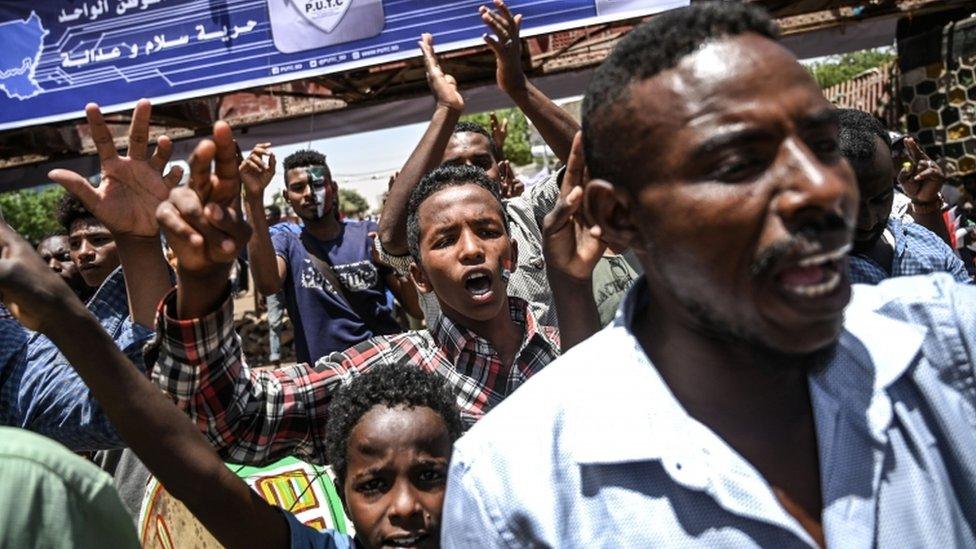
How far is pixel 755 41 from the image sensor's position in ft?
3.89

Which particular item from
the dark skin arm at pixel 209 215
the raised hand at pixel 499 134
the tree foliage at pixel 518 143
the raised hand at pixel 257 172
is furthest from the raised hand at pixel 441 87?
the tree foliage at pixel 518 143

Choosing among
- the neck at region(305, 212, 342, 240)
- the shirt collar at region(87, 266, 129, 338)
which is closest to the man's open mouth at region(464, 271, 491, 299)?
the shirt collar at region(87, 266, 129, 338)

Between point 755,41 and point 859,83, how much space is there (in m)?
17.9

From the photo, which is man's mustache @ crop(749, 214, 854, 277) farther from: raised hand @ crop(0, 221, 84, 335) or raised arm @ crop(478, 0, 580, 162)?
raised arm @ crop(478, 0, 580, 162)

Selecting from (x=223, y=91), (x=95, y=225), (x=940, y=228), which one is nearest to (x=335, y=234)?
(x=95, y=225)

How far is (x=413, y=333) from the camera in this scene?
2430 millimetres

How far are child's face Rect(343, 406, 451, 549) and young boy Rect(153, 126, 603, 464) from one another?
0.17 metres

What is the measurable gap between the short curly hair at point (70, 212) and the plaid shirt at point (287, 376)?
5.73ft

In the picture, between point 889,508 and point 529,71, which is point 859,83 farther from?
point 889,508

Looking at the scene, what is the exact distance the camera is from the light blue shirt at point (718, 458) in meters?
1.10

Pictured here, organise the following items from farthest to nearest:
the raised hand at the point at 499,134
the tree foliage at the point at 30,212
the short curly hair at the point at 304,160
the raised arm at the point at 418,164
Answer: the tree foliage at the point at 30,212, the short curly hair at the point at 304,160, the raised hand at the point at 499,134, the raised arm at the point at 418,164

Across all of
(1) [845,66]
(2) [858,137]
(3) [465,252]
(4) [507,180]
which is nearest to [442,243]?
(3) [465,252]

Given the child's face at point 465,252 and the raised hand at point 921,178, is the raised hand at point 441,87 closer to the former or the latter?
the child's face at point 465,252

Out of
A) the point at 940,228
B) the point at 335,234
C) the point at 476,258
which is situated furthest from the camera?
the point at 335,234
